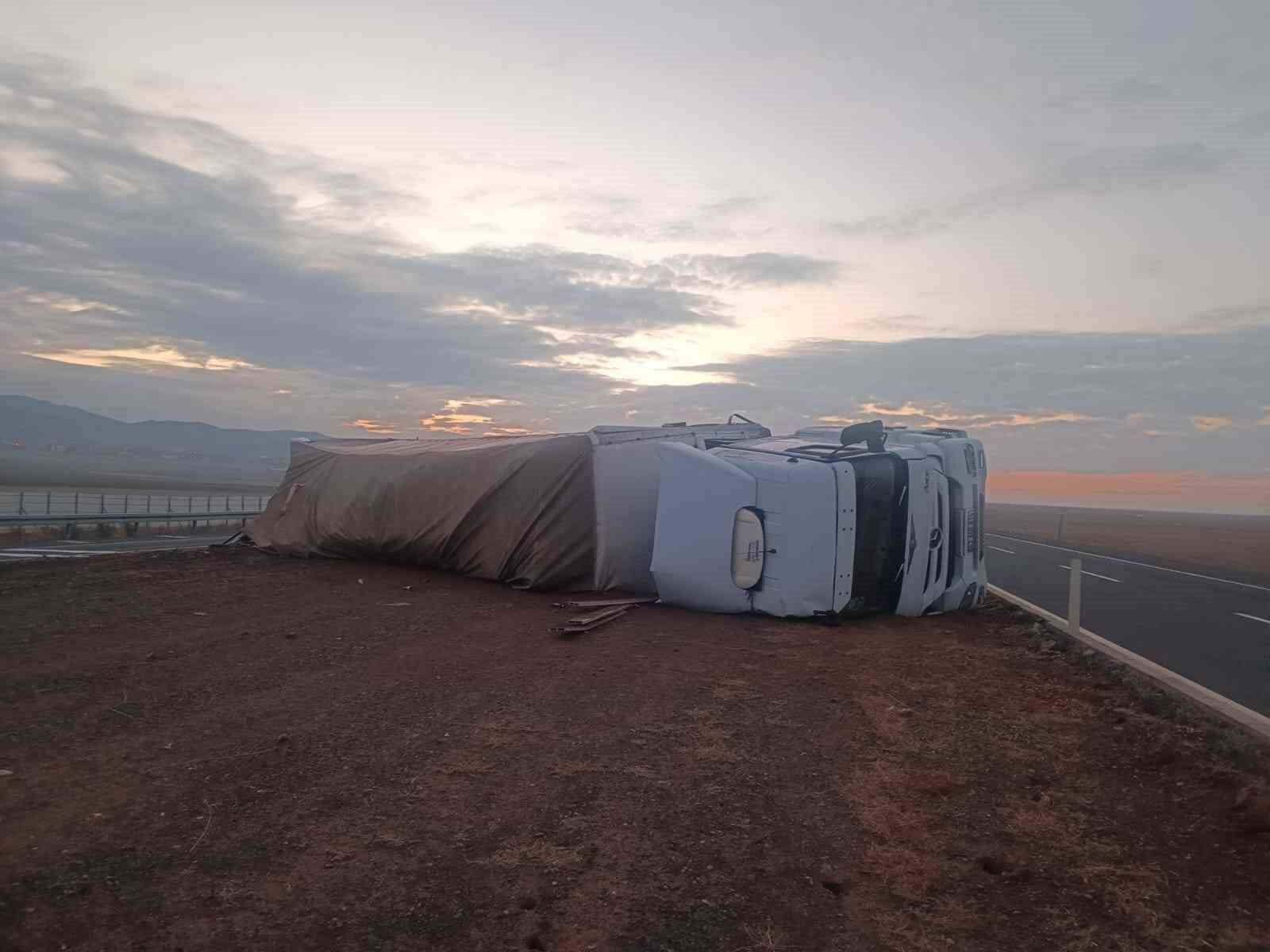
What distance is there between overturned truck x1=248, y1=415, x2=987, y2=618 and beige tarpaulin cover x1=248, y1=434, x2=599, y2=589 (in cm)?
3

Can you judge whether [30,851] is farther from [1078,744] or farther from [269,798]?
[1078,744]

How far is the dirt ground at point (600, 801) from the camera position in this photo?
12.7 ft

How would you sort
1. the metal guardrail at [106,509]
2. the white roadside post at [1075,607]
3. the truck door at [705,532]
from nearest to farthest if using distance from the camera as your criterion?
the white roadside post at [1075,607] → the truck door at [705,532] → the metal guardrail at [106,509]

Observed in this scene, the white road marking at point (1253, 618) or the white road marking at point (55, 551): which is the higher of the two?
the white road marking at point (1253, 618)

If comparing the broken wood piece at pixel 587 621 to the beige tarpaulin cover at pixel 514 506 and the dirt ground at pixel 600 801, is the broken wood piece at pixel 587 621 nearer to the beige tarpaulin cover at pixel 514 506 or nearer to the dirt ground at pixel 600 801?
the dirt ground at pixel 600 801

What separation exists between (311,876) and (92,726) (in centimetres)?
300

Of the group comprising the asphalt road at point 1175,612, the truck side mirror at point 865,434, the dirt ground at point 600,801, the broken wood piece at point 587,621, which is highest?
the truck side mirror at point 865,434

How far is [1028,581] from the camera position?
63.5 ft

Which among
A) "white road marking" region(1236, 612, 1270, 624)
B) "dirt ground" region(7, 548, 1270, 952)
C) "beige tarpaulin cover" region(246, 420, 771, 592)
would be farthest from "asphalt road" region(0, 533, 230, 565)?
"white road marking" region(1236, 612, 1270, 624)

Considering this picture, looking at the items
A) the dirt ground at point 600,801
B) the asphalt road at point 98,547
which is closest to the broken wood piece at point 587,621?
the dirt ground at point 600,801

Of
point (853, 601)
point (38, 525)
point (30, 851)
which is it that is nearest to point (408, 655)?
point (30, 851)

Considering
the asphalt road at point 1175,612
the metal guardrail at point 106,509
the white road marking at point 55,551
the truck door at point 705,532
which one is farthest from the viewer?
the metal guardrail at point 106,509

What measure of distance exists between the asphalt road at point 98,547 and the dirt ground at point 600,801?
1215cm

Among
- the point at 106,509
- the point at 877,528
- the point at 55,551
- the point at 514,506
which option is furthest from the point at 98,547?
the point at 877,528
